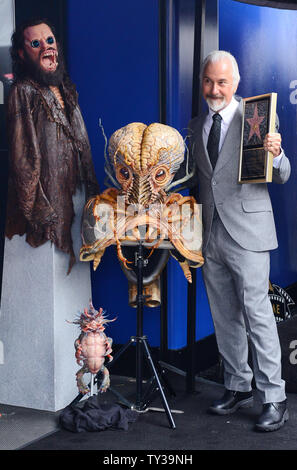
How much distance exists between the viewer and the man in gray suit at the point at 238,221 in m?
3.26

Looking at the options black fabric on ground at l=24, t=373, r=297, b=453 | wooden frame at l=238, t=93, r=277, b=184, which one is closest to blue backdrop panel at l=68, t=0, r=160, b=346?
black fabric on ground at l=24, t=373, r=297, b=453

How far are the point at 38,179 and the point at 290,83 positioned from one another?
12.3ft

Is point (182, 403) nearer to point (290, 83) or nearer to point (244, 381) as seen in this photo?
point (244, 381)

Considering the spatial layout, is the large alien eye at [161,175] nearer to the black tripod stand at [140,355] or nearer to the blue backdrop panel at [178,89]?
the black tripod stand at [140,355]

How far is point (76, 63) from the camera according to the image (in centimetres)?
420

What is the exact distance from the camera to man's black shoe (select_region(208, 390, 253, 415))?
3.50m

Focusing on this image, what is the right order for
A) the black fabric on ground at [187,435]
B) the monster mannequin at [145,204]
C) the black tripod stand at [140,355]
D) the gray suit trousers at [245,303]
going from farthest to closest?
the black tripod stand at [140,355]
the gray suit trousers at [245,303]
the monster mannequin at [145,204]
the black fabric on ground at [187,435]

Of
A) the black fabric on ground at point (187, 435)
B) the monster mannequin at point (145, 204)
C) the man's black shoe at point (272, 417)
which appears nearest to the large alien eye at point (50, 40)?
the monster mannequin at point (145, 204)

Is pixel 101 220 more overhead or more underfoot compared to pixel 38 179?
more underfoot

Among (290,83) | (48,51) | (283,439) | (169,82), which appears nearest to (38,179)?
(48,51)

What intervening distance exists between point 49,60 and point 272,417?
7.22 feet

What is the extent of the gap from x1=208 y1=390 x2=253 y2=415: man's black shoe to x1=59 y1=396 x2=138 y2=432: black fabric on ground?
0.46 m

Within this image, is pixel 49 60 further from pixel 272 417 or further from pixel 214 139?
pixel 272 417

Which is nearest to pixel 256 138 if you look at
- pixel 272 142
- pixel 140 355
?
pixel 272 142
